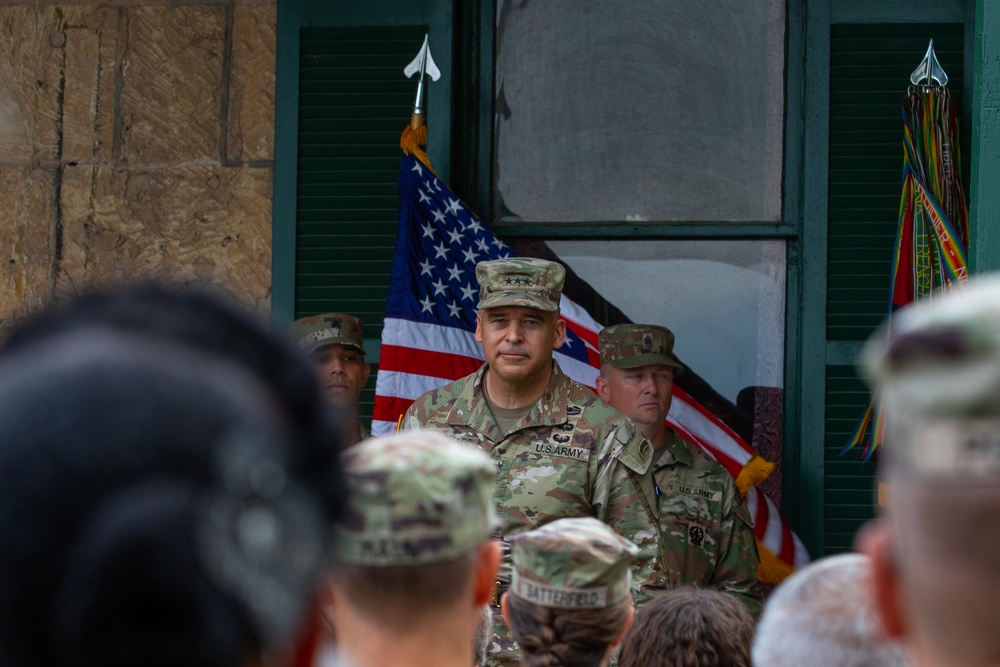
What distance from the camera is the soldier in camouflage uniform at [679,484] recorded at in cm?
461

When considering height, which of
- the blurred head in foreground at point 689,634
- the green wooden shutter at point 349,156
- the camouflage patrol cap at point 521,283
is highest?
the green wooden shutter at point 349,156

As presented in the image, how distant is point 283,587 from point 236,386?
0.11m

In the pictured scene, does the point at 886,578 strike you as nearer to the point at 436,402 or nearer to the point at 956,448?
the point at 956,448

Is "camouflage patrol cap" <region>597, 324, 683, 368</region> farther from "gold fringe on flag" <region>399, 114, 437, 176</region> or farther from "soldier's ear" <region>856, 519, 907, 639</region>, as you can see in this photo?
"soldier's ear" <region>856, 519, 907, 639</region>

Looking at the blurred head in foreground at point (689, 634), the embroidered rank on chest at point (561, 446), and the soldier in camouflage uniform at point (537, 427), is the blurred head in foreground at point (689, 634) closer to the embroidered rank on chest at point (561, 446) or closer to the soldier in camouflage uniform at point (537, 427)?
the soldier in camouflage uniform at point (537, 427)

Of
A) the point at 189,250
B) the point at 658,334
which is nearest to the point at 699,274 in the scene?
the point at 658,334

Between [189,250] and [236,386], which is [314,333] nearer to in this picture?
[189,250]

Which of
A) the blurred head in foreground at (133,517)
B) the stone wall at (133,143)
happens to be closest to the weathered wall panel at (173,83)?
the stone wall at (133,143)

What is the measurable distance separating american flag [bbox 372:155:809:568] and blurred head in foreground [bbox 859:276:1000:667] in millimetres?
3700

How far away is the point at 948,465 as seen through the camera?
92cm

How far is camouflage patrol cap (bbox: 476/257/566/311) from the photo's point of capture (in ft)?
13.8

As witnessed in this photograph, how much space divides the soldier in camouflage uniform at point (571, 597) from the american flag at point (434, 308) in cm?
261

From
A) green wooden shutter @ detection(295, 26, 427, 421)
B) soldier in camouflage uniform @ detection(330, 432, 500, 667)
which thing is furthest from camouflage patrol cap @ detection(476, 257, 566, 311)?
soldier in camouflage uniform @ detection(330, 432, 500, 667)

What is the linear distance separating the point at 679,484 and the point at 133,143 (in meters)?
2.48
